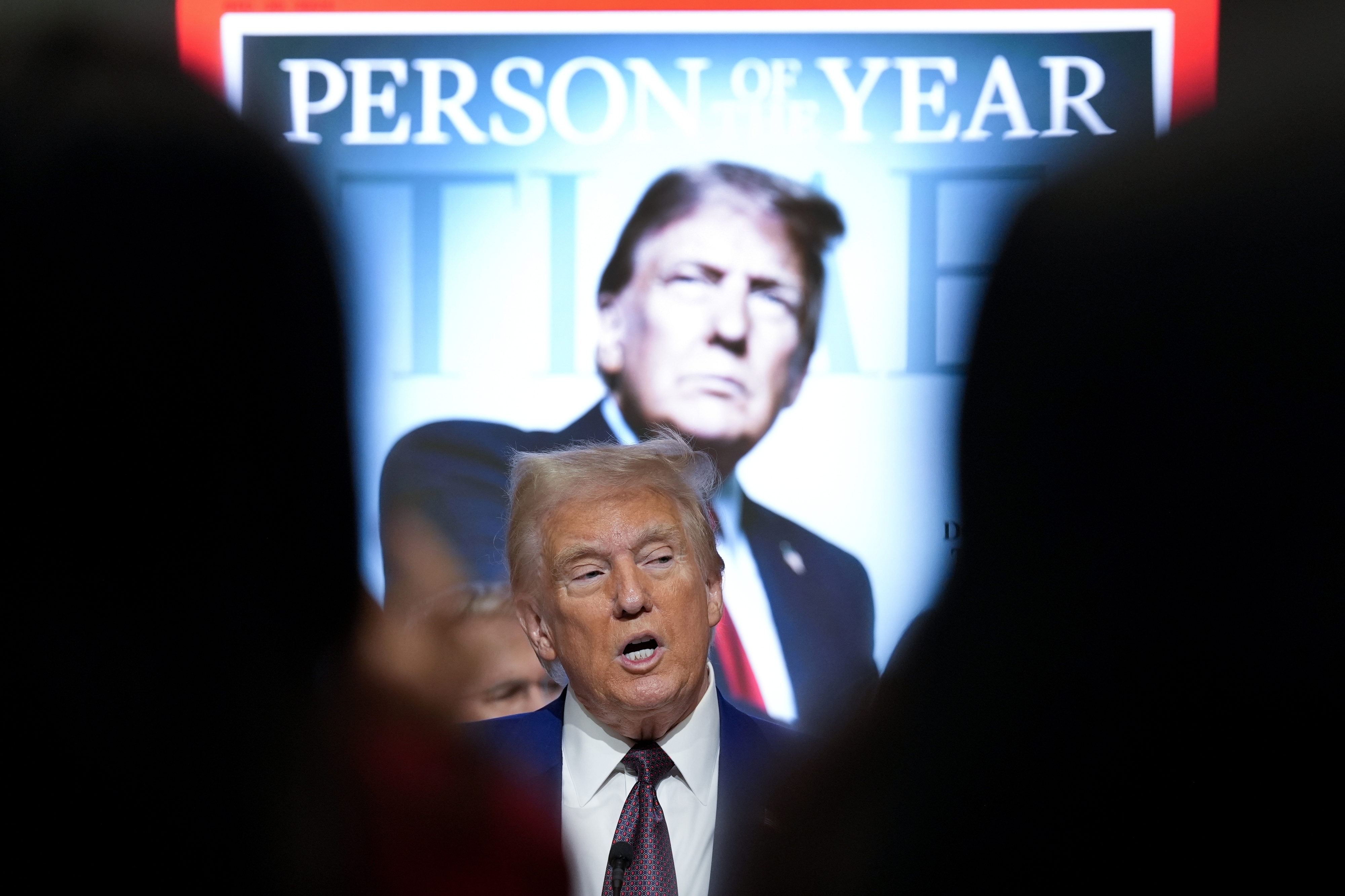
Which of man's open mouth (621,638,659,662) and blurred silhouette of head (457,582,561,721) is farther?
blurred silhouette of head (457,582,561,721)

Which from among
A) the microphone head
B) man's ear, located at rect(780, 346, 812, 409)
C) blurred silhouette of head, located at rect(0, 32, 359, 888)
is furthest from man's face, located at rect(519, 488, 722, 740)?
blurred silhouette of head, located at rect(0, 32, 359, 888)

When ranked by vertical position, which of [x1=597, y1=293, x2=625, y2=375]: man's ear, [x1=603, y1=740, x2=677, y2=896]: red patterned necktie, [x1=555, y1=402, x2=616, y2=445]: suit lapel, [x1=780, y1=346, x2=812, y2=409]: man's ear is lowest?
[x1=603, y1=740, x2=677, y2=896]: red patterned necktie

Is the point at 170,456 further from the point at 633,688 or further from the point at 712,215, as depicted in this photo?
the point at 633,688

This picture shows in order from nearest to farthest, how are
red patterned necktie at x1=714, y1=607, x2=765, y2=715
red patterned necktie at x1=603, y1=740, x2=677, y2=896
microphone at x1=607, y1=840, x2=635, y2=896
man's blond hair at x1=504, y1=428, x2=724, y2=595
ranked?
1. microphone at x1=607, y1=840, x2=635, y2=896
2. red patterned necktie at x1=603, y1=740, x2=677, y2=896
3. man's blond hair at x1=504, y1=428, x2=724, y2=595
4. red patterned necktie at x1=714, y1=607, x2=765, y2=715

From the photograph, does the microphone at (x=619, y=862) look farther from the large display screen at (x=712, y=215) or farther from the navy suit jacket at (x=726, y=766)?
the large display screen at (x=712, y=215)

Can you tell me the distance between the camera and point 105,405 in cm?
260

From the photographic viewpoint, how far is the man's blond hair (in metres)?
1.76

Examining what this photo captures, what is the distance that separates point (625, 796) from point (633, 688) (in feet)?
0.59

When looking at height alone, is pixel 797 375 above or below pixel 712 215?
below

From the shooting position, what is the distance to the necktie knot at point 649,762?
1671 mm

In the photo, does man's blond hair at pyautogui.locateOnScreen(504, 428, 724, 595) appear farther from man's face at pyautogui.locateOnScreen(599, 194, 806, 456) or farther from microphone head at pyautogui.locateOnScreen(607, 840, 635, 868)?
man's face at pyautogui.locateOnScreen(599, 194, 806, 456)

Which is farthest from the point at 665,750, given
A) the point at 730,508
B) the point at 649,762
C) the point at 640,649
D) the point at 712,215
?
the point at 712,215

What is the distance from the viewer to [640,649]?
1705 mm

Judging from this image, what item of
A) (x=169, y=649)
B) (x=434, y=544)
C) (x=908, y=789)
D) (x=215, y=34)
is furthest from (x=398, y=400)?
(x=908, y=789)
